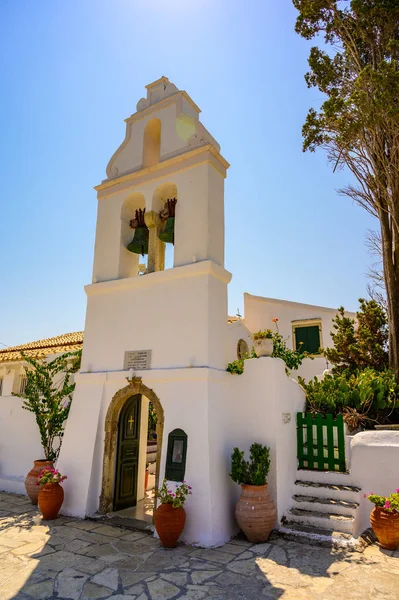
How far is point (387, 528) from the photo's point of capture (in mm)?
5566

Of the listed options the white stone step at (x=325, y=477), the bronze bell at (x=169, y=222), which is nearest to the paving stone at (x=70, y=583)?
the white stone step at (x=325, y=477)

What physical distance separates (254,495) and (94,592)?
105 inches

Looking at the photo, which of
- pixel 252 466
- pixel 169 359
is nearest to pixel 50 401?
pixel 169 359

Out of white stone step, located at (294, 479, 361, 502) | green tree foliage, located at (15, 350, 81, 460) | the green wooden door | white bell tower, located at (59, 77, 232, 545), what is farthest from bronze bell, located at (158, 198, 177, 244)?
white stone step, located at (294, 479, 361, 502)

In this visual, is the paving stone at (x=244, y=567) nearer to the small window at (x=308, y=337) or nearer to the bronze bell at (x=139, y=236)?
the bronze bell at (x=139, y=236)

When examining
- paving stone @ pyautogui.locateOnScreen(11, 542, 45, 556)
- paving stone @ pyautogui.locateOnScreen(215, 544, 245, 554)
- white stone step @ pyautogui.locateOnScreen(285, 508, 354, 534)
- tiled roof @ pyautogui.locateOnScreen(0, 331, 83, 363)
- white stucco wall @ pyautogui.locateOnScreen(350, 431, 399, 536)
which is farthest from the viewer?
tiled roof @ pyautogui.locateOnScreen(0, 331, 83, 363)

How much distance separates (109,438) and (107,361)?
1465mm

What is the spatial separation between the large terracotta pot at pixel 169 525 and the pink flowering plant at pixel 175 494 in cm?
10

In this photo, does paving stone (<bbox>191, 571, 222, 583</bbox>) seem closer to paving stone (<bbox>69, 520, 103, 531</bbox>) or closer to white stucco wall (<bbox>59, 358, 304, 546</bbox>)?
white stucco wall (<bbox>59, 358, 304, 546</bbox>)

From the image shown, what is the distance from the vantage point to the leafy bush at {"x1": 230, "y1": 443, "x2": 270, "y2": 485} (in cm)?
618

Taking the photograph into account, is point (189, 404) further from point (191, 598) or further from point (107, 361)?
point (191, 598)

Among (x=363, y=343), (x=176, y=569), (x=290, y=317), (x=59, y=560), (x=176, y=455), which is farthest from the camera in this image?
(x=290, y=317)

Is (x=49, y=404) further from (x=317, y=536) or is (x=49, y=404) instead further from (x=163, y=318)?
(x=317, y=536)

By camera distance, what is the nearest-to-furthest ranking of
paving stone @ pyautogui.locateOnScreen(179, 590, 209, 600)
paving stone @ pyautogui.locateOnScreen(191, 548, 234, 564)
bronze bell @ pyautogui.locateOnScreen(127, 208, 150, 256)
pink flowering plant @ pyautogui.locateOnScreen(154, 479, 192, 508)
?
paving stone @ pyautogui.locateOnScreen(179, 590, 209, 600) → paving stone @ pyautogui.locateOnScreen(191, 548, 234, 564) → pink flowering plant @ pyautogui.locateOnScreen(154, 479, 192, 508) → bronze bell @ pyautogui.locateOnScreen(127, 208, 150, 256)
